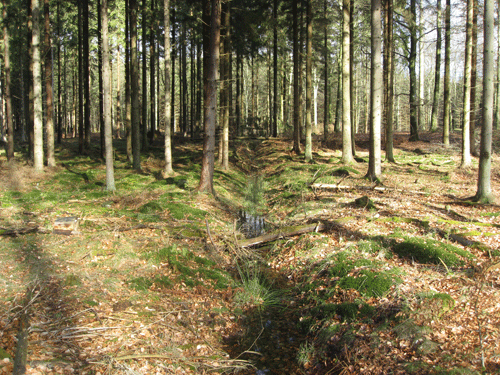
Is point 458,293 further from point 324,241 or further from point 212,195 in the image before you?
point 212,195

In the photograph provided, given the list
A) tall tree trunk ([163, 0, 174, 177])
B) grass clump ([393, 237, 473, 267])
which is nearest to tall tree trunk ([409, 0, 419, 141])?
tall tree trunk ([163, 0, 174, 177])

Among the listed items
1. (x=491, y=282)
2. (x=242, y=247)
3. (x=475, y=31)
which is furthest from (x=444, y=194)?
(x=475, y=31)

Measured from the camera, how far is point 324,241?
809 cm

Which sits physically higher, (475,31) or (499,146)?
(475,31)

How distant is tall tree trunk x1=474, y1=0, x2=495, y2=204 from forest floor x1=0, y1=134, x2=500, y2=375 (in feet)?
2.05

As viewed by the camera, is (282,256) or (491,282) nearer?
(491,282)

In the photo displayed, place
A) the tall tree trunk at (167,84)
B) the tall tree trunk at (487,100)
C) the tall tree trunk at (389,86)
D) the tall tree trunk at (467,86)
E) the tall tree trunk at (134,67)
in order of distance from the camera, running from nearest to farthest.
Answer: the tall tree trunk at (487,100), the tall tree trunk at (167,84), the tall tree trunk at (467,86), the tall tree trunk at (134,67), the tall tree trunk at (389,86)

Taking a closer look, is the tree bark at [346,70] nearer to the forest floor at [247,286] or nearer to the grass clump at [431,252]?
the forest floor at [247,286]

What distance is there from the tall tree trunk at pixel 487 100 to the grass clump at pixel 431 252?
436 centimetres

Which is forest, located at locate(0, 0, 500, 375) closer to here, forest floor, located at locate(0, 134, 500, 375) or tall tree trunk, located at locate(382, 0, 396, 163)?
forest floor, located at locate(0, 134, 500, 375)

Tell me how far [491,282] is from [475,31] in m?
15.8

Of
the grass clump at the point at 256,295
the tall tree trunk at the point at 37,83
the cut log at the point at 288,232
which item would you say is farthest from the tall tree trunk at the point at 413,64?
the tall tree trunk at the point at 37,83

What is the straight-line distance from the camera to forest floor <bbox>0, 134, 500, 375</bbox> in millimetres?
4352

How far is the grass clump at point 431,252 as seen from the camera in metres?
6.36
